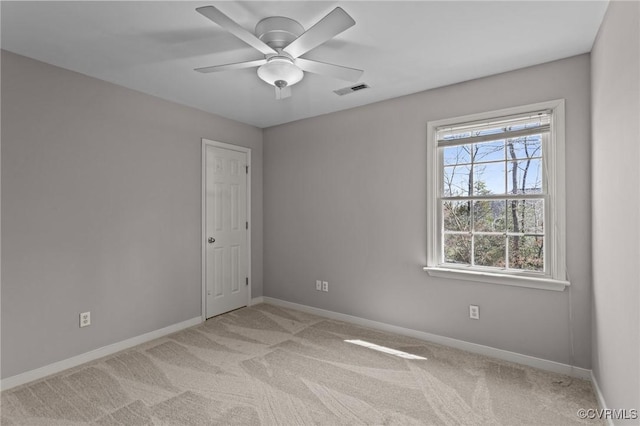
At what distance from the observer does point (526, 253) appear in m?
2.89

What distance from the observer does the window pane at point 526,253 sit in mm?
2836

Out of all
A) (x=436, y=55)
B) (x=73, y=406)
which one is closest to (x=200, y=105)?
(x=436, y=55)

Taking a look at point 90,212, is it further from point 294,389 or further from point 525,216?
point 525,216

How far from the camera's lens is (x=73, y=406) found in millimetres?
2266

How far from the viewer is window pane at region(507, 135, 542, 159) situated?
2.84 m

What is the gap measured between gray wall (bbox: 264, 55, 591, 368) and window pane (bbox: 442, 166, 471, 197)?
219mm

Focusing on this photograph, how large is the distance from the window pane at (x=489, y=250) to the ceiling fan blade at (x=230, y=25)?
2422mm

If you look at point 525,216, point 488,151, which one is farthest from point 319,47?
point 525,216

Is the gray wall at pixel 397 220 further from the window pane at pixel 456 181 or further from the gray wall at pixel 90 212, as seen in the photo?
the gray wall at pixel 90 212

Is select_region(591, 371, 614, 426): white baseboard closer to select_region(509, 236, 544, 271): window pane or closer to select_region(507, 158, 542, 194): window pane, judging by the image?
select_region(509, 236, 544, 271): window pane

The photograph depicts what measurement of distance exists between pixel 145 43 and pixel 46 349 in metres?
2.52

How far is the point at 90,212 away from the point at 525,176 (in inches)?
151

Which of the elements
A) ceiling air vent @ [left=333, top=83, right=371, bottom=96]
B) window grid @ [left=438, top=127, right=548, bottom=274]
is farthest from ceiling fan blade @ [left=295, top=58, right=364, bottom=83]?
window grid @ [left=438, top=127, right=548, bottom=274]

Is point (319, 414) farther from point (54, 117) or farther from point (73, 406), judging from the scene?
point (54, 117)
